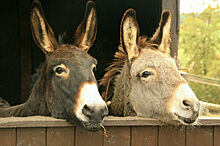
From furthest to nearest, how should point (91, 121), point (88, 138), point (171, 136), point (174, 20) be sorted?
point (174, 20) < point (171, 136) < point (88, 138) < point (91, 121)

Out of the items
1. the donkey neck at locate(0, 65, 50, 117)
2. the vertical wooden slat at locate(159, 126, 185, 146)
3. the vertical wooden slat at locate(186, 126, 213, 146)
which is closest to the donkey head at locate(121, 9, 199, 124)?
the vertical wooden slat at locate(159, 126, 185, 146)

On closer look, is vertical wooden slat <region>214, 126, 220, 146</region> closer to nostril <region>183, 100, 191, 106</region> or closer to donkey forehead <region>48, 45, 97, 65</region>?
nostril <region>183, 100, 191, 106</region>

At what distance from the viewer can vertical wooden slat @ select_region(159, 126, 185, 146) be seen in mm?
2318

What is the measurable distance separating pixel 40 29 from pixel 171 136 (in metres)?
1.51

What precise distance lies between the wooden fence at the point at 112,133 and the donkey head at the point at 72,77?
16 cm

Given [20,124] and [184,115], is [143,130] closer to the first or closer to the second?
[184,115]

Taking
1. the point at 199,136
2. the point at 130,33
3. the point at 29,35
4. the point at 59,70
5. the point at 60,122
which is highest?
the point at 29,35

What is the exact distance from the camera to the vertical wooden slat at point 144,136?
2.26 meters

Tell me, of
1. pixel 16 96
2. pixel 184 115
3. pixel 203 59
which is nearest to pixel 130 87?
pixel 184 115

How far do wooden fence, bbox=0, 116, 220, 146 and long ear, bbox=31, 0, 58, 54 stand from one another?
74 centimetres

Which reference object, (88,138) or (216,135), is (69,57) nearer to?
(88,138)

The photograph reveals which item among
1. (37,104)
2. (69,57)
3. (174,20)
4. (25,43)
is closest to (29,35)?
(25,43)

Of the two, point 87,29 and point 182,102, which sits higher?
point 87,29

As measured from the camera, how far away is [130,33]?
8.79 feet
